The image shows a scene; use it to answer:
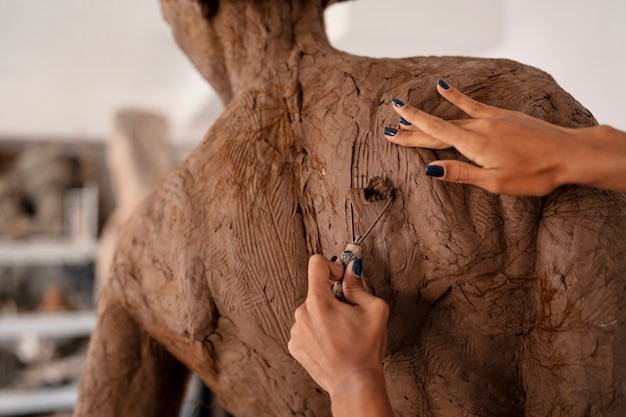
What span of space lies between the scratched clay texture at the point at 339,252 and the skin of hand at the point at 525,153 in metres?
0.05

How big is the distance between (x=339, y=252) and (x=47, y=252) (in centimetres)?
339

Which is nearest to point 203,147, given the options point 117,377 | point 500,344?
point 117,377

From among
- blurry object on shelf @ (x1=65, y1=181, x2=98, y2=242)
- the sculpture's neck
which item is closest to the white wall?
blurry object on shelf @ (x1=65, y1=181, x2=98, y2=242)

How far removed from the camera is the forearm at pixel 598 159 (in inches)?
27.9

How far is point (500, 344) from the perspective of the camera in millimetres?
858

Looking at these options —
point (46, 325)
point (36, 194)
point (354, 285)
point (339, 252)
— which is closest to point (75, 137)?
point (36, 194)

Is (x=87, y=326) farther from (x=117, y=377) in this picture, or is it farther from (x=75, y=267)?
(x=117, y=377)

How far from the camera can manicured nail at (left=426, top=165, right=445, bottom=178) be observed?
2.53 ft

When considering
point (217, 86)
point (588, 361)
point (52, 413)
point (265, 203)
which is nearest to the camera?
point (588, 361)

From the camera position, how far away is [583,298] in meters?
0.76

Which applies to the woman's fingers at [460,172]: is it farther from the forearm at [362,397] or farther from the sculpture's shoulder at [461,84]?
the forearm at [362,397]

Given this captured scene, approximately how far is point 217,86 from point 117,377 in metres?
0.60

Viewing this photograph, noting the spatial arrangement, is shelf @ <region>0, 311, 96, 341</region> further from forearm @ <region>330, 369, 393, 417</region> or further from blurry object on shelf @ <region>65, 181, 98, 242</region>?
forearm @ <region>330, 369, 393, 417</region>

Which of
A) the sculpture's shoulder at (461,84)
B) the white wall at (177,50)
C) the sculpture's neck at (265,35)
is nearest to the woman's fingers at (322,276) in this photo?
the sculpture's shoulder at (461,84)
